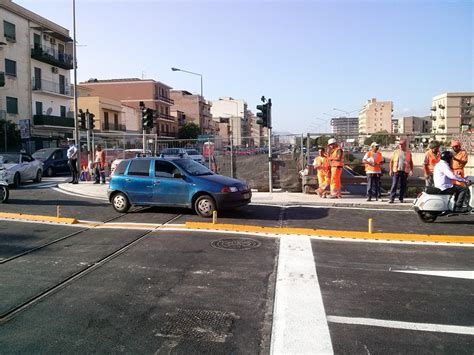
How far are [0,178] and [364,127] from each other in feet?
610

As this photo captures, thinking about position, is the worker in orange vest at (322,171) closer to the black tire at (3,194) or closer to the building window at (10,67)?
the black tire at (3,194)

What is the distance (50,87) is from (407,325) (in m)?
48.8

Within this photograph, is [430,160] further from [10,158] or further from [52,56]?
[52,56]

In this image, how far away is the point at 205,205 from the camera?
35.7 feet

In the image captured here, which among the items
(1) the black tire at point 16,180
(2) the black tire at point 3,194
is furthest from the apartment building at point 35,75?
(2) the black tire at point 3,194

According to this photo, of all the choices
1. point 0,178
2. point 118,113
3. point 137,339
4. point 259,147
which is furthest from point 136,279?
point 118,113

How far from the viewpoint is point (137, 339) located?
419 cm

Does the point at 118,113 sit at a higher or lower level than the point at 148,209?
higher

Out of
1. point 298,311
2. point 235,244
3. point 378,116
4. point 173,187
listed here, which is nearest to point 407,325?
point 298,311

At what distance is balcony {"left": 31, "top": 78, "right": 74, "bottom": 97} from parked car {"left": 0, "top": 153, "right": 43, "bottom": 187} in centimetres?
2655

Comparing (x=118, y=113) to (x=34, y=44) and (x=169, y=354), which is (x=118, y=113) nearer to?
(x=34, y=44)

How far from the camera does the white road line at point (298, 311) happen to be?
405cm

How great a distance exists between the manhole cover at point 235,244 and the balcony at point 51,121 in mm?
40110

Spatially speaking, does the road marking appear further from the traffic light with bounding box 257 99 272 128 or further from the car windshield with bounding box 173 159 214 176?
the traffic light with bounding box 257 99 272 128
